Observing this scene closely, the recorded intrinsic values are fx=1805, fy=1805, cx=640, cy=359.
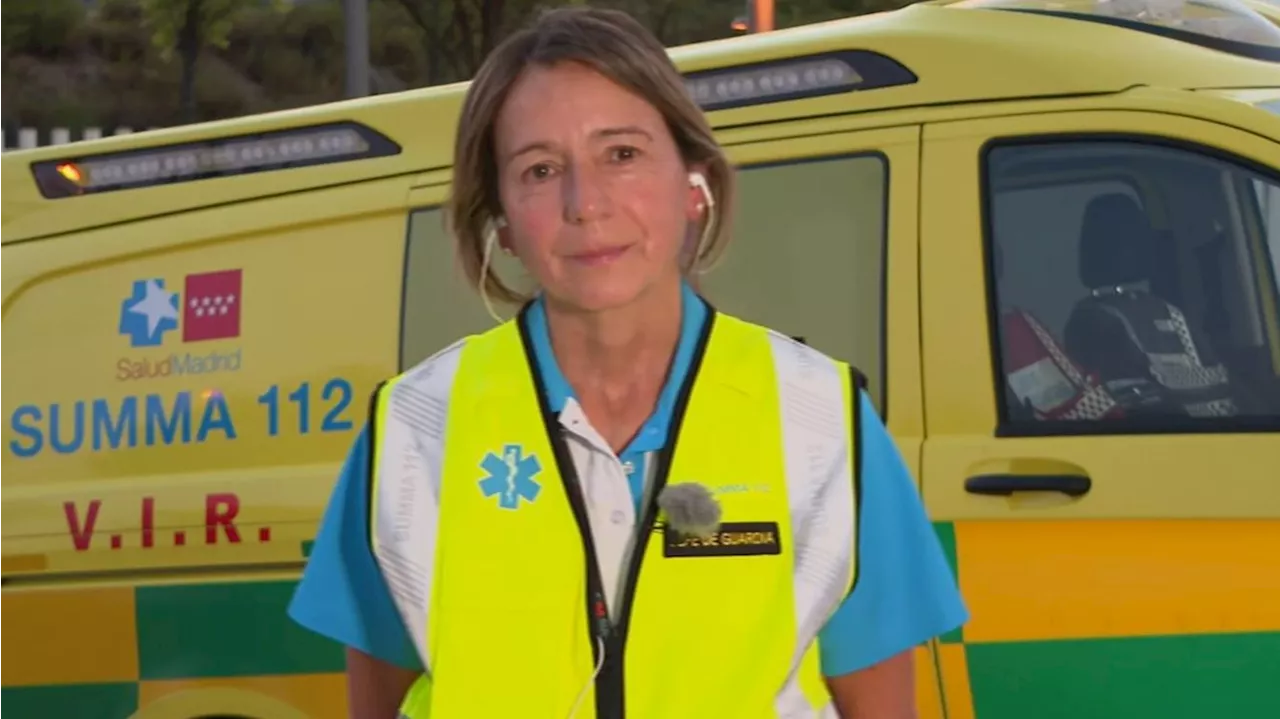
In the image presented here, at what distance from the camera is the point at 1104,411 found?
314 centimetres

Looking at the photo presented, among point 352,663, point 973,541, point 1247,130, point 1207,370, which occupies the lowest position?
point 352,663

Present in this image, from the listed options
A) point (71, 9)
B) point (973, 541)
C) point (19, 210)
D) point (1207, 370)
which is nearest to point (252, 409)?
point (19, 210)

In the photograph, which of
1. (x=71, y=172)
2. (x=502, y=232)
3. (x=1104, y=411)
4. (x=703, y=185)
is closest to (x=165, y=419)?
(x=71, y=172)

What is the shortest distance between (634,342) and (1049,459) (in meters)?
1.51

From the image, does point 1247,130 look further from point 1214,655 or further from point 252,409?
point 252,409

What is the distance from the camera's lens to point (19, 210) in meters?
4.01

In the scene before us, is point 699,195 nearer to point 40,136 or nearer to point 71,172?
point 71,172

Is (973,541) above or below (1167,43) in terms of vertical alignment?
below

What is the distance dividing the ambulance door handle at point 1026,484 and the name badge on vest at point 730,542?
1.52 m

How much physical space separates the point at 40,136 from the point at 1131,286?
2203 cm

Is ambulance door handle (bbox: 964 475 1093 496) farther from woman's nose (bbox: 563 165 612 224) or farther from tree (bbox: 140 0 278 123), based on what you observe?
tree (bbox: 140 0 278 123)

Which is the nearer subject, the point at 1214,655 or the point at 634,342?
the point at 634,342

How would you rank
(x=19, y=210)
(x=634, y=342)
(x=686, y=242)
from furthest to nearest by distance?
(x=19, y=210)
(x=686, y=242)
(x=634, y=342)

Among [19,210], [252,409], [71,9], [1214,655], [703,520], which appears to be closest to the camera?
[703,520]
